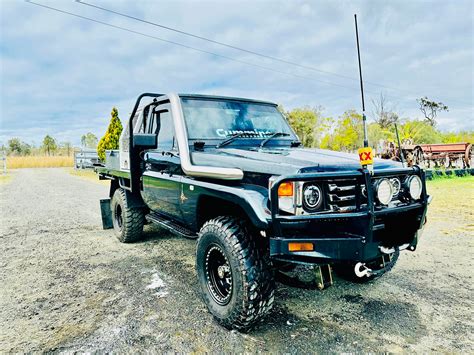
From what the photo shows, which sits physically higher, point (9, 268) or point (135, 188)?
point (135, 188)

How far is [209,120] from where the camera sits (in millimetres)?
3826

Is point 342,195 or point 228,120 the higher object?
point 228,120

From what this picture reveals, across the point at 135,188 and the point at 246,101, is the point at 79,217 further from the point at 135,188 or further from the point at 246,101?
the point at 246,101

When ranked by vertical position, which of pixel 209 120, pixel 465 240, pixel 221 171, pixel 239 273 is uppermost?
pixel 209 120

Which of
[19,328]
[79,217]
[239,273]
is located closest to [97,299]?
[19,328]

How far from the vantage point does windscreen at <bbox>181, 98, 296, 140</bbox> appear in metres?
3.73

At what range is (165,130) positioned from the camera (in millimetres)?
4133

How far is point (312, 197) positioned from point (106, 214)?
4836mm

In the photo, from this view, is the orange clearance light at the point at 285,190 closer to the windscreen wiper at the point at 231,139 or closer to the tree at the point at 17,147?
the windscreen wiper at the point at 231,139

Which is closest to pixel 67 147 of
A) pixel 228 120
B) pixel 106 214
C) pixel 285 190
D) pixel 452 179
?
pixel 106 214

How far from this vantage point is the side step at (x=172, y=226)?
3.55m

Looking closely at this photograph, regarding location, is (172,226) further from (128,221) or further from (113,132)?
(113,132)

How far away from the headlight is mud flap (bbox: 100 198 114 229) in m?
4.68

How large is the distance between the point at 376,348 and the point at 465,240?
3693 millimetres
